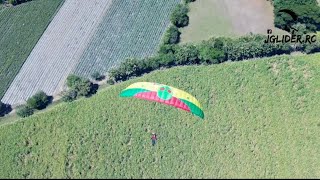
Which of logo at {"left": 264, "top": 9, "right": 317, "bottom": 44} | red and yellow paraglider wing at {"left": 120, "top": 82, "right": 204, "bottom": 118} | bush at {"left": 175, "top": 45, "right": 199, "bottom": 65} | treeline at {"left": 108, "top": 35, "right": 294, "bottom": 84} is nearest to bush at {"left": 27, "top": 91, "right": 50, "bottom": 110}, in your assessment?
treeline at {"left": 108, "top": 35, "right": 294, "bottom": 84}

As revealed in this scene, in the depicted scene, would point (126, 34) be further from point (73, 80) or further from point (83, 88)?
point (83, 88)

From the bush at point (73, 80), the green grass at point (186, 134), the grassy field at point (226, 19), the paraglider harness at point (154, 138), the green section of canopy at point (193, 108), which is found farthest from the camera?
the grassy field at point (226, 19)

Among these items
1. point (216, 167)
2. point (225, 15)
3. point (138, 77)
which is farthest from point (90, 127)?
point (225, 15)

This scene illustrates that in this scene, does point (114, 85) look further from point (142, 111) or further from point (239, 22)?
point (239, 22)

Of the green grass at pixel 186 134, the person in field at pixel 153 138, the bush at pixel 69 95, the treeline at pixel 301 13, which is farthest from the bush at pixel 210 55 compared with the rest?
the bush at pixel 69 95

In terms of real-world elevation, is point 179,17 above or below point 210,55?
above

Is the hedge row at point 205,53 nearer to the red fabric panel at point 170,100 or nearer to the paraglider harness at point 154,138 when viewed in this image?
the paraglider harness at point 154,138

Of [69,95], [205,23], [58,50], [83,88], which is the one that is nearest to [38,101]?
[69,95]
